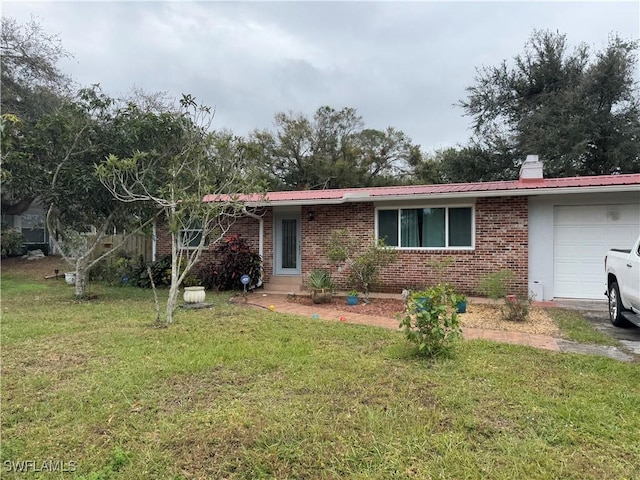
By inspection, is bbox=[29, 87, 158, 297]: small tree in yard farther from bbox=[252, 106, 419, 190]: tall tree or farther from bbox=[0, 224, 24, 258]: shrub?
bbox=[252, 106, 419, 190]: tall tree

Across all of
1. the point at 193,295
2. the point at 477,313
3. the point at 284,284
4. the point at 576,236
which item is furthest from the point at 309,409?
the point at 576,236

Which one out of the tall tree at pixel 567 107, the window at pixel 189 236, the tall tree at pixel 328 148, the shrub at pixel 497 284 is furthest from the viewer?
the tall tree at pixel 328 148

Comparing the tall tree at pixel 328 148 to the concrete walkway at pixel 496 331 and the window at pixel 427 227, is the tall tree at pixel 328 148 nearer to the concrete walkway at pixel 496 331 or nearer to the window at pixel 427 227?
the window at pixel 427 227

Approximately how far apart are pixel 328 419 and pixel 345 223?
27.9 ft

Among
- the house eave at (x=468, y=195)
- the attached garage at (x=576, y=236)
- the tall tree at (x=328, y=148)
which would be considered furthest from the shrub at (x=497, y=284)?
the tall tree at (x=328, y=148)

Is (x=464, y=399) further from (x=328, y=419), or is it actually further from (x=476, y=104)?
(x=476, y=104)

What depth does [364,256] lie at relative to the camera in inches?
380

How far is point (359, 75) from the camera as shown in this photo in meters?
18.2

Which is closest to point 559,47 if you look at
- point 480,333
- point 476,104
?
point 476,104

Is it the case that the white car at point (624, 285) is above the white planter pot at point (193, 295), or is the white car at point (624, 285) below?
above

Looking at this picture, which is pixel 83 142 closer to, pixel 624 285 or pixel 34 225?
pixel 624 285

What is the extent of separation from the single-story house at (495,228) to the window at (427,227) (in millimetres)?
25

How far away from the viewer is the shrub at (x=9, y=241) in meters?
17.8

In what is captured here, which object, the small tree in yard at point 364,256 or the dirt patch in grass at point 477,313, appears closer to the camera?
the dirt patch in grass at point 477,313
